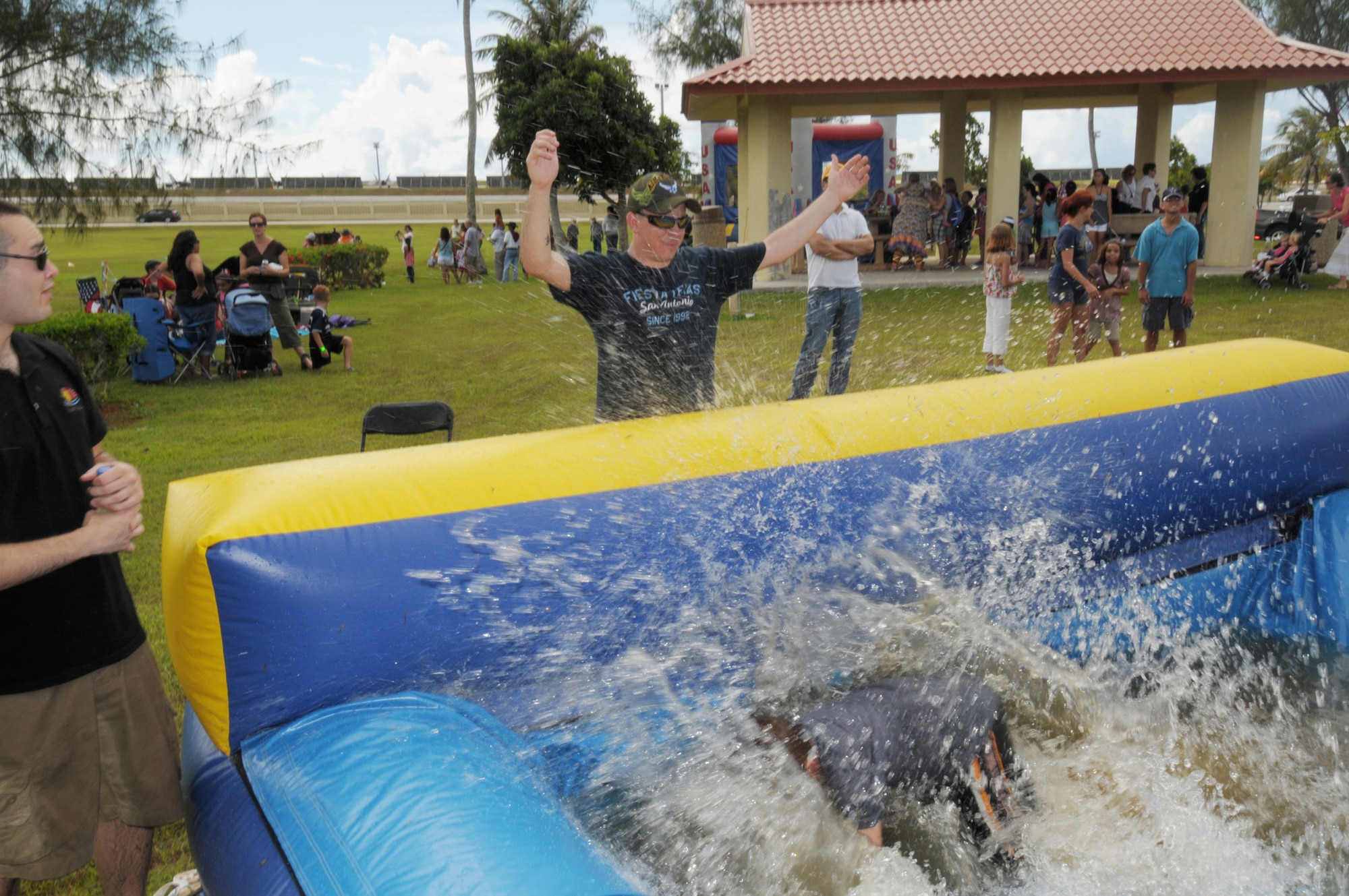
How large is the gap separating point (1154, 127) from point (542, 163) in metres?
19.0

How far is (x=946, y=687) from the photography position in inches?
105

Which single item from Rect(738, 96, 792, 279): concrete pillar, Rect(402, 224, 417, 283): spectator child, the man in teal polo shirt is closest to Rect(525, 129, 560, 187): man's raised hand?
the man in teal polo shirt

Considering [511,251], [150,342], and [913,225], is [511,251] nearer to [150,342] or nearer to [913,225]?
[913,225]

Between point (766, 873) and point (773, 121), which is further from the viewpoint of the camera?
point (773, 121)

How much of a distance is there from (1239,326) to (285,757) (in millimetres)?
11370

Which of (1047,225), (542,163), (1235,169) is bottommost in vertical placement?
(542,163)

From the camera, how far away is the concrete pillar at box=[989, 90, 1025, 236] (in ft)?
51.5

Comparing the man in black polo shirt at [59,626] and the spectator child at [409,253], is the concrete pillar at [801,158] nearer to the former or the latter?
the spectator child at [409,253]

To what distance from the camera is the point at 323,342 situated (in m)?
11.4

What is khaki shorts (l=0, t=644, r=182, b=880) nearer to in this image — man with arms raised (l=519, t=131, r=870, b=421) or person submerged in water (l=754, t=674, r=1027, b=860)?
person submerged in water (l=754, t=674, r=1027, b=860)

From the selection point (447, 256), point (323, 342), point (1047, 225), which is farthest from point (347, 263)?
point (1047, 225)

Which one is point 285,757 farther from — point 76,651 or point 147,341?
point 147,341

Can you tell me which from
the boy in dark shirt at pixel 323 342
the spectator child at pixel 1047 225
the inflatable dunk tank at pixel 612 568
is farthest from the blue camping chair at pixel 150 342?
the spectator child at pixel 1047 225

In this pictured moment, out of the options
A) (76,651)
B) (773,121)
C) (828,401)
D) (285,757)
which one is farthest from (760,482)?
(773,121)
